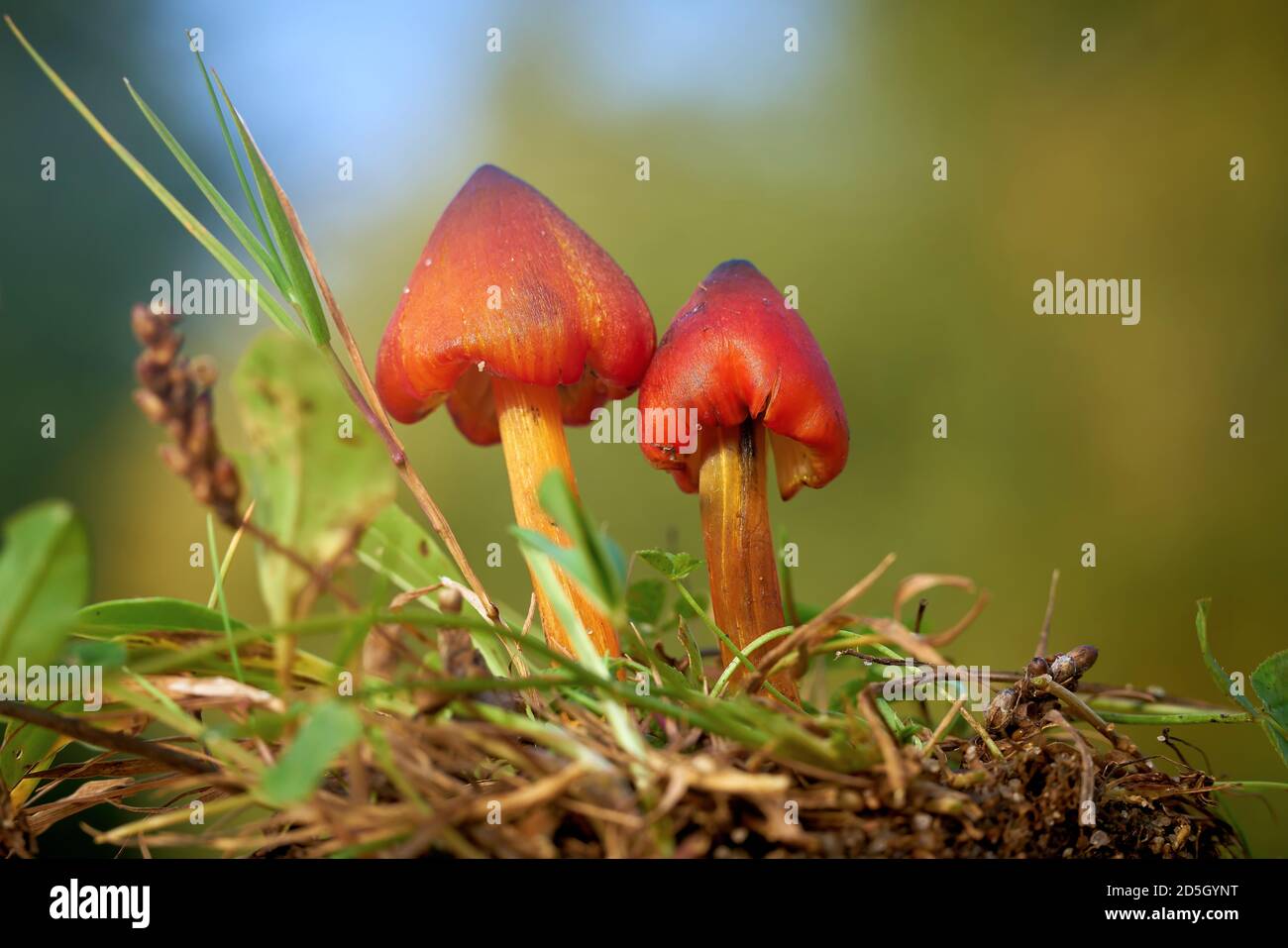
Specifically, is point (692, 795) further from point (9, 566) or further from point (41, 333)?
point (41, 333)

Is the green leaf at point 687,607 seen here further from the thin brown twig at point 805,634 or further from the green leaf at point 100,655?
the green leaf at point 100,655

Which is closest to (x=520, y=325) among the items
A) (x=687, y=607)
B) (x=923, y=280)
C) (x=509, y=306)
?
(x=509, y=306)

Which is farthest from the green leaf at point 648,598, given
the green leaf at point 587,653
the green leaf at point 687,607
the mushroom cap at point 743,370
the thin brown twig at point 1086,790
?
the thin brown twig at point 1086,790

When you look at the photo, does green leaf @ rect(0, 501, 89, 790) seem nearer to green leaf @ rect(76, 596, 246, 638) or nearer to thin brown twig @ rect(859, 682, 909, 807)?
green leaf @ rect(76, 596, 246, 638)

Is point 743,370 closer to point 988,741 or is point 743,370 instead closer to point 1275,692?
point 988,741

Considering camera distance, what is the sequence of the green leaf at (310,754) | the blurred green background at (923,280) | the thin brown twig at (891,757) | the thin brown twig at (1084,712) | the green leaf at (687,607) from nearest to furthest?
the green leaf at (310,754) < the thin brown twig at (891,757) < the thin brown twig at (1084,712) < the green leaf at (687,607) < the blurred green background at (923,280)
